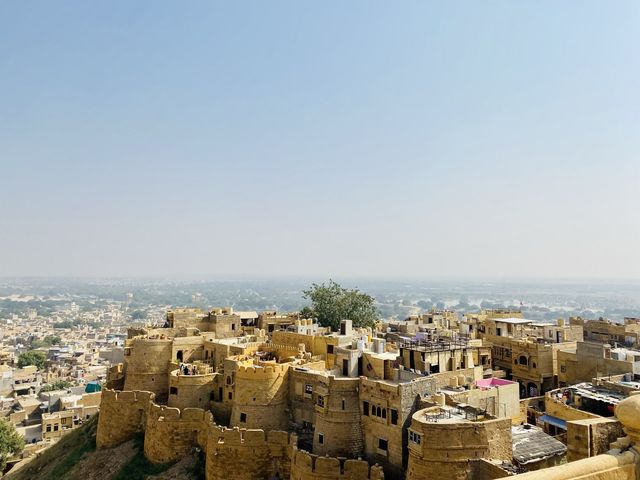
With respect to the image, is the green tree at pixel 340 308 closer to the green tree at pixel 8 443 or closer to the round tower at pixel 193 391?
the round tower at pixel 193 391

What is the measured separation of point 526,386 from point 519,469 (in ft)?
78.9

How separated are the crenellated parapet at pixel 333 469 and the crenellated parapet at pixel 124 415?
16881 mm

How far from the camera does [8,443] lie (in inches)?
2269

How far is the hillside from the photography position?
35.6 meters

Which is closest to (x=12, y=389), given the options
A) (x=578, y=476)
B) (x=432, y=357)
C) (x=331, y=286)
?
(x=331, y=286)

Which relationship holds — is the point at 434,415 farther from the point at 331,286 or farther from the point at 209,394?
the point at 331,286

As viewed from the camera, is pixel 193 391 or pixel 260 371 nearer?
pixel 260 371

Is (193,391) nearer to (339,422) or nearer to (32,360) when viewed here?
(339,422)

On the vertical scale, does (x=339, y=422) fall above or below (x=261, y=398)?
below

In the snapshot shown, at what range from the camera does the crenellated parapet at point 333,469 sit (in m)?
28.1

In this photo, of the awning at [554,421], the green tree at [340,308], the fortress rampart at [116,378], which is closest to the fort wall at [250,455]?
the awning at [554,421]

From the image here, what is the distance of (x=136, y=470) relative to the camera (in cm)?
3719

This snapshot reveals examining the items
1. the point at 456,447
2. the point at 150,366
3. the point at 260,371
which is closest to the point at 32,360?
the point at 150,366

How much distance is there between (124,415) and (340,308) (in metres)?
31.0
